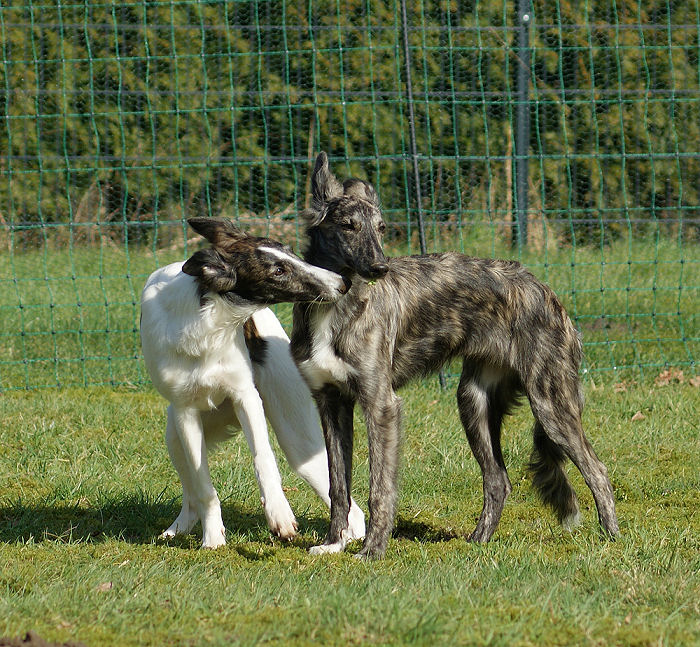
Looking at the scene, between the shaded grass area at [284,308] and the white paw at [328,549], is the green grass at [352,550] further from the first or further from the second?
the shaded grass area at [284,308]

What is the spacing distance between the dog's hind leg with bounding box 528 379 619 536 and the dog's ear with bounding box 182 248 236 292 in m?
1.55

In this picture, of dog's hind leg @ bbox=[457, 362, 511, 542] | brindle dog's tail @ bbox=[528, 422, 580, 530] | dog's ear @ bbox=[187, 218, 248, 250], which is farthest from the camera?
dog's hind leg @ bbox=[457, 362, 511, 542]

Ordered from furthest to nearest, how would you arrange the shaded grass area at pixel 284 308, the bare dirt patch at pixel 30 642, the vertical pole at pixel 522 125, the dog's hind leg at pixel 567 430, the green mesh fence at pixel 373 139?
the green mesh fence at pixel 373 139 < the vertical pole at pixel 522 125 < the shaded grass area at pixel 284 308 < the dog's hind leg at pixel 567 430 < the bare dirt patch at pixel 30 642

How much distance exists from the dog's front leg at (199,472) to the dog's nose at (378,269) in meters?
1.09

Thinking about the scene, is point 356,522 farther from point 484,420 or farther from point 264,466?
point 484,420

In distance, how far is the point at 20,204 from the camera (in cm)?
1299

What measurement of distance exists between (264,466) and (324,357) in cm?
56

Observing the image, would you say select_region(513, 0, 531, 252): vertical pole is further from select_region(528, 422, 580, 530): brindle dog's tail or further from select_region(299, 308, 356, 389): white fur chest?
select_region(299, 308, 356, 389): white fur chest

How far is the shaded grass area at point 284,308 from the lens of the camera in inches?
337

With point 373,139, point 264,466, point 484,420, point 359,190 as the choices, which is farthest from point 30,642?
point 373,139

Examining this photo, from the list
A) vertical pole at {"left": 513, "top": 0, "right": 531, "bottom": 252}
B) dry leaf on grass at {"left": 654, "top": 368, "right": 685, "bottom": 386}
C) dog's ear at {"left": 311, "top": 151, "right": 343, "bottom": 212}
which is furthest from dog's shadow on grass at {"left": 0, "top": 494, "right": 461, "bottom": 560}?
vertical pole at {"left": 513, "top": 0, "right": 531, "bottom": 252}

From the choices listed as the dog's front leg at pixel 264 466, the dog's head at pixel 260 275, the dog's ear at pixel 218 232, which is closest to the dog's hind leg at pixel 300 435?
the dog's front leg at pixel 264 466

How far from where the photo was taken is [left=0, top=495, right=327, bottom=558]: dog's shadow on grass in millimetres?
5027

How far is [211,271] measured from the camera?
184 inches
